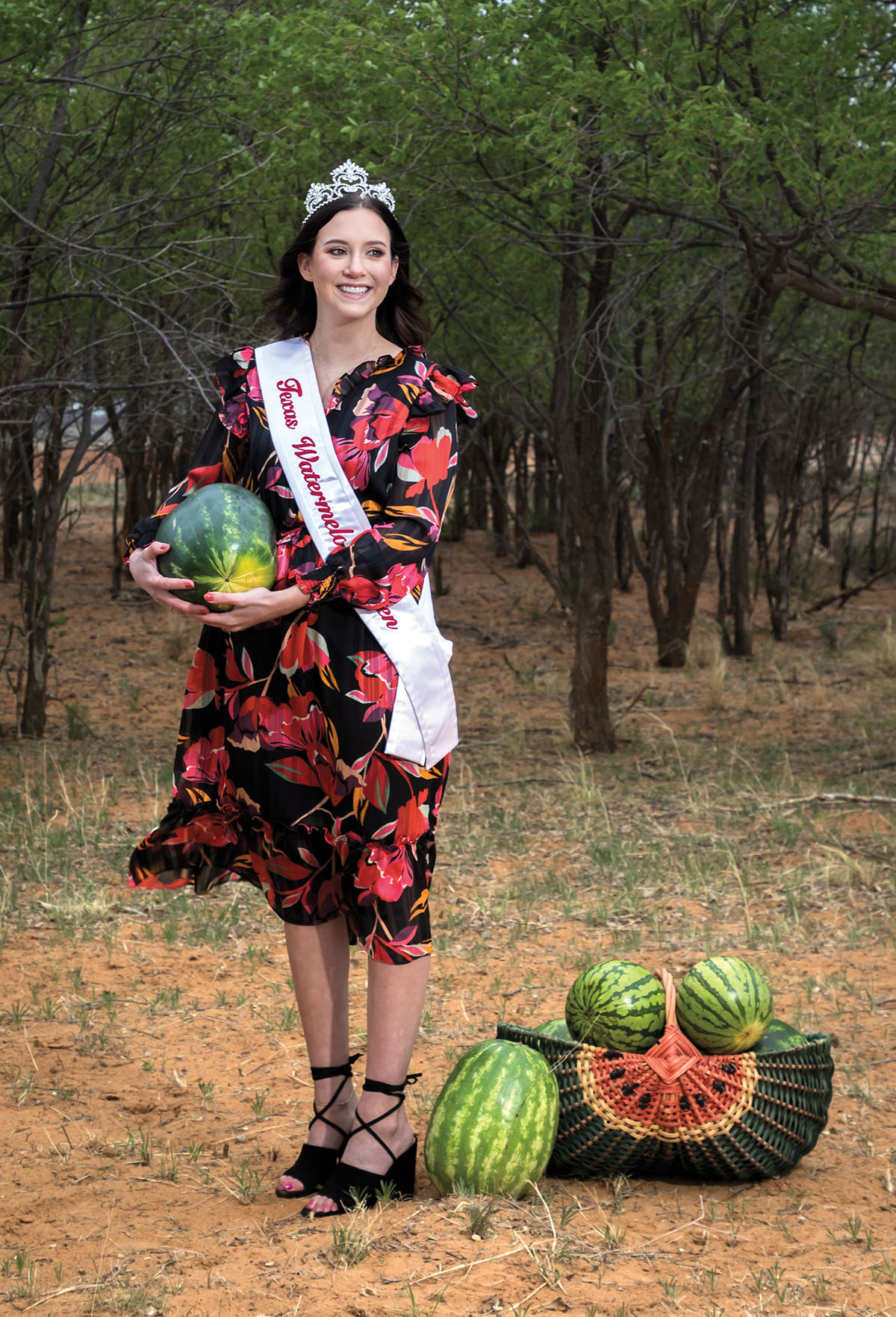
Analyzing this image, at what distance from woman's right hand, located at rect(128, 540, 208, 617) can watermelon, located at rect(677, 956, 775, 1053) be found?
4.97 ft

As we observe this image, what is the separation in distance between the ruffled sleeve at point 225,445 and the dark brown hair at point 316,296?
175mm

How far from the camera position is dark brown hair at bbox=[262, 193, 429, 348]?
3107mm

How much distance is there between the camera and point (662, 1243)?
2.95 m

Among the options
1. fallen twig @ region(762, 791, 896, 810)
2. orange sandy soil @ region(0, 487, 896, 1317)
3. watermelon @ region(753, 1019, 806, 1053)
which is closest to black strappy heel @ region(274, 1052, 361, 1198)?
orange sandy soil @ region(0, 487, 896, 1317)

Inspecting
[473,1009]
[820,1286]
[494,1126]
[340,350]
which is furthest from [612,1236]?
[340,350]

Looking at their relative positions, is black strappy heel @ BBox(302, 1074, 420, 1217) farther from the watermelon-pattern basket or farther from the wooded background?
the wooded background

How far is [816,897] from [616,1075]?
3.14 metres

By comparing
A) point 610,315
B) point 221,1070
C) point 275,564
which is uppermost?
point 610,315

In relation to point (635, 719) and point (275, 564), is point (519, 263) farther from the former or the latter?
point (275, 564)

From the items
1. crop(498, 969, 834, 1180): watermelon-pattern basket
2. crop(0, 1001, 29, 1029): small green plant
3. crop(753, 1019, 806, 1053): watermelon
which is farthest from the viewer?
crop(0, 1001, 29, 1029): small green plant

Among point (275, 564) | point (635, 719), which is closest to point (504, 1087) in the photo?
point (275, 564)

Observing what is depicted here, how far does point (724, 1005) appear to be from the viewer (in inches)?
129

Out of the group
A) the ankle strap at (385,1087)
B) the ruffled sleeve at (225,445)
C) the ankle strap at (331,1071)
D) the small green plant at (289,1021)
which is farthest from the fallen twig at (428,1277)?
the small green plant at (289,1021)

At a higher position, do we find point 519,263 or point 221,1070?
point 519,263
